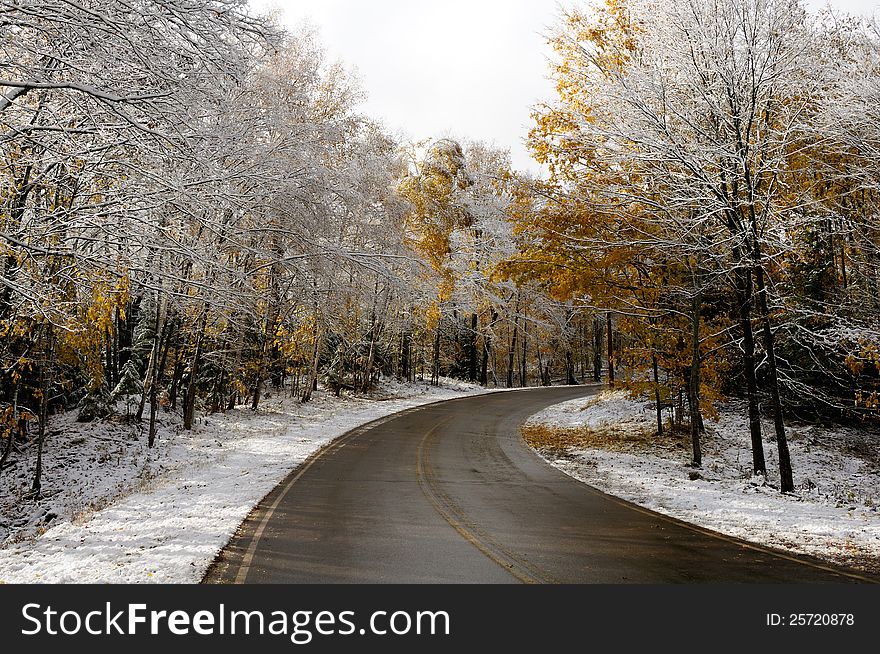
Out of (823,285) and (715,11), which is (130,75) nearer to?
(715,11)

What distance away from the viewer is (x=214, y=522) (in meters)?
8.91

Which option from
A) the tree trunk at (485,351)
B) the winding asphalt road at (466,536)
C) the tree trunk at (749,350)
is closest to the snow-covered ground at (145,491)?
the winding asphalt road at (466,536)

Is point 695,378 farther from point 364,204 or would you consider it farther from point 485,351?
point 485,351

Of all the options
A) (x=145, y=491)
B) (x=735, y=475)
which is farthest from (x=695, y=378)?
(x=145, y=491)

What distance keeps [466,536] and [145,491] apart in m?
6.69

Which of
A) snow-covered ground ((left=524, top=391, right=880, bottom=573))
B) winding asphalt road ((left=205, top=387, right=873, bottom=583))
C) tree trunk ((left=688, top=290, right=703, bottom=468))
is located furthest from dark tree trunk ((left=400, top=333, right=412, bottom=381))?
tree trunk ((left=688, top=290, right=703, bottom=468))

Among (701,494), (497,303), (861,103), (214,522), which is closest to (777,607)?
(701,494)

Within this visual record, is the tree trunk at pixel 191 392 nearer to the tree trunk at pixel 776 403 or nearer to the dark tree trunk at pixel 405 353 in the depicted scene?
the tree trunk at pixel 776 403

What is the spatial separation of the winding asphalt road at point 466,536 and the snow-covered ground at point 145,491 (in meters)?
0.61

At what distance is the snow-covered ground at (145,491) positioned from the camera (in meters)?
7.16

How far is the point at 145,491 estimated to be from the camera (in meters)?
11.5

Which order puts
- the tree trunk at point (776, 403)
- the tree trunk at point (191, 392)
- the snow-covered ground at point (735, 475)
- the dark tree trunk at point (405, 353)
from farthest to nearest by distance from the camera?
the dark tree trunk at point (405, 353) < the tree trunk at point (191, 392) < the tree trunk at point (776, 403) < the snow-covered ground at point (735, 475)

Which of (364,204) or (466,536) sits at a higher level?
(364,204)

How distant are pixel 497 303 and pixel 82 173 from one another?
31.2 m
